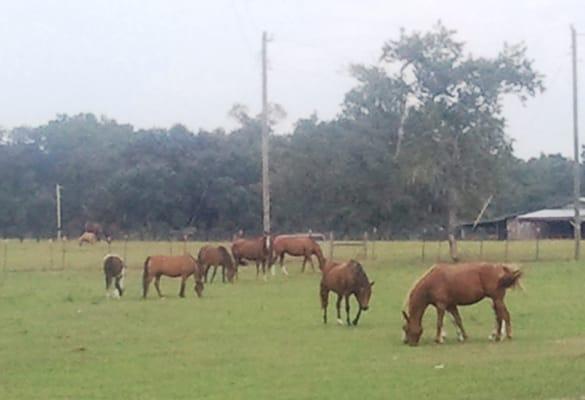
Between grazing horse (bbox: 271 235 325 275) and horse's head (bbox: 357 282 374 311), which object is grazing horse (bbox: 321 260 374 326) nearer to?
horse's head (bbox: 357 282 374 311)

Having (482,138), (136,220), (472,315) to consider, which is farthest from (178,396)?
(136,220)

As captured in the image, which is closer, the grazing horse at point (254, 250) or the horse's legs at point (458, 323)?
the horse's legs at point (458, 323)

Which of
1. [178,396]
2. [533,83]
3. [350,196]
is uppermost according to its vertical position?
[533,83]

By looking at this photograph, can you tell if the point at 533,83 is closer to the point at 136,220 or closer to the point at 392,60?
the point at 392,60

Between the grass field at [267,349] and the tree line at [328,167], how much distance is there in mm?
16984

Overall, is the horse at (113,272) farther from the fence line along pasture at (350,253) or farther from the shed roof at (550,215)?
the shed roof at (550,215)

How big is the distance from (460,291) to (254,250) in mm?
24101

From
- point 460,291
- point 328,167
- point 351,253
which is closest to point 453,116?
point 351,253

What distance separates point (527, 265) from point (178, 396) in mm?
34454

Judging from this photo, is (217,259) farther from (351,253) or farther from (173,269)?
(351,253)

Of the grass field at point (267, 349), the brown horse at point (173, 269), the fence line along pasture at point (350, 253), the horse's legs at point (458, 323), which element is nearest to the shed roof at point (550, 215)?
the fence line along pasture at point (350, 253)

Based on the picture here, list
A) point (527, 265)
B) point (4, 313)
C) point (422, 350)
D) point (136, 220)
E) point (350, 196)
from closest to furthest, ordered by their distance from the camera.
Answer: point (422, 350)
point (4, 313)
point (527, 265)
point (350, 196)
point (136, 220)

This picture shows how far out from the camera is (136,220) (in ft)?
289

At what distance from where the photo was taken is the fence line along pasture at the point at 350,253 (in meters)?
50.0
